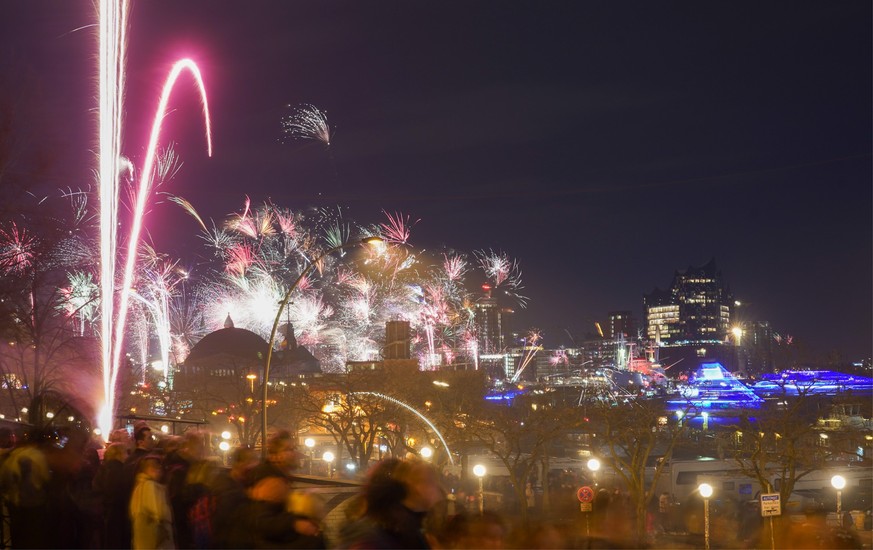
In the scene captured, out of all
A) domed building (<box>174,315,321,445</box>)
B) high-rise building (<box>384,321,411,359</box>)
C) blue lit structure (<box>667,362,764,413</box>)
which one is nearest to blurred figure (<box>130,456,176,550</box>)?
domed building (<box>174,315,321,445</box>)

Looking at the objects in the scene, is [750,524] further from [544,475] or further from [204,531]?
[204,531]

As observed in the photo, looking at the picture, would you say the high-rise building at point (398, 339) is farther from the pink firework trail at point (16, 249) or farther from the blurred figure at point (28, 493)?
the blurred figure at point (28, 493)

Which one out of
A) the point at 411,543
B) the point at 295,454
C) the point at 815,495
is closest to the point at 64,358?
the point at 295,454

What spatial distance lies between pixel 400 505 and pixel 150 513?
382 cm

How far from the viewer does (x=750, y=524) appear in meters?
33.7

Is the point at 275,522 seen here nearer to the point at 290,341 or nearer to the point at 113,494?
the point at 113,494

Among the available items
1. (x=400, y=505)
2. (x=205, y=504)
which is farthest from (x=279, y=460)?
(x=400, y=505)

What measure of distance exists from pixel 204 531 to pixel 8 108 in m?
16.2

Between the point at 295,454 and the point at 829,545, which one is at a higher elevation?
the point at 295,454

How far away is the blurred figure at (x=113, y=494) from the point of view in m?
9.80

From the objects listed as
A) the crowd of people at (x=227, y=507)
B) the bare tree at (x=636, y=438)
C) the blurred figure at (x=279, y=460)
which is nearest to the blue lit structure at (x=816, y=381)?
the bare tree at (x=636, y=438)

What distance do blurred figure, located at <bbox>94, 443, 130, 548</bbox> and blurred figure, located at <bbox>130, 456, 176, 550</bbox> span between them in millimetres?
1827

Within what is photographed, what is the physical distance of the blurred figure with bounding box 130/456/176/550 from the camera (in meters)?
8.04

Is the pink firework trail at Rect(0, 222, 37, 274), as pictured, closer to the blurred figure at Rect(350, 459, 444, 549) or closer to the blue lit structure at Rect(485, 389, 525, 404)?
the blurred figure at Rect(350, 459, 444, 549)
